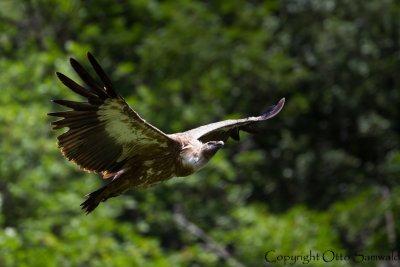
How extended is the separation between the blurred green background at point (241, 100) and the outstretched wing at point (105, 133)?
516cm

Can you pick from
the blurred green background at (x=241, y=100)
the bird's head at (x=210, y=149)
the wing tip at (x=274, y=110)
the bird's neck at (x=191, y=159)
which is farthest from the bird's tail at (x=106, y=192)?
the blurred green background at (x=241, y=100)

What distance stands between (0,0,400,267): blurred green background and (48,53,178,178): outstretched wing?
16.9 feet

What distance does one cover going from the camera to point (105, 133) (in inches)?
237

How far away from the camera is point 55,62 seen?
11.8 meters

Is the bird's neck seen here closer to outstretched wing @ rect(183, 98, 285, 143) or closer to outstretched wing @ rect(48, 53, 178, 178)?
outstretched wing @ rect(48, 53, 178, 178)

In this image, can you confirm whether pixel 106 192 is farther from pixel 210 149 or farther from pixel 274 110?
pixel 274 110

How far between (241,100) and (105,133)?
27.2 feet

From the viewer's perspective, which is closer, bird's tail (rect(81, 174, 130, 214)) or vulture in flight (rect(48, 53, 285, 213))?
vulture in flight (rect(48, 53, 285, 213))

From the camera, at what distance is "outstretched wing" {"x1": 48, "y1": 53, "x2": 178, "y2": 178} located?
5.78m

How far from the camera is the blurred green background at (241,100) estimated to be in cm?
1192

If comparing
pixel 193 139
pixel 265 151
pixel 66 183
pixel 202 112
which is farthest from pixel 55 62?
pixel 193 139

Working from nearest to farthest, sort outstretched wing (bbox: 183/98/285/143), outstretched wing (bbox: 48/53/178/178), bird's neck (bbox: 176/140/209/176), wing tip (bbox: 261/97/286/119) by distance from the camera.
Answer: outstretched wing (bbox: 48/53/178/178) < bird's neck (bbox: 176/140/209/176) < outstretched wing (bbox: 183/98/285/143) < wing tip (bbox: 261/97/286/119)

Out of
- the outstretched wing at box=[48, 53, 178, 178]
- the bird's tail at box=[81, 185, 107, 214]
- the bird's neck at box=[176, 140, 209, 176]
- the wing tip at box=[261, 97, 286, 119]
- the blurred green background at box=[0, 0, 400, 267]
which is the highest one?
the outstretched wing at box=[48, 53, 178, 178]

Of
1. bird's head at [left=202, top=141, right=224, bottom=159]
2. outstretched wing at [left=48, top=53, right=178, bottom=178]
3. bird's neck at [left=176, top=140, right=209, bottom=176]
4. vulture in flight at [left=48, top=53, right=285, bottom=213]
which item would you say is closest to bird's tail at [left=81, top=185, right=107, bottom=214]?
vulture in flight at [left=48, top=53, right=285, bottom=213]
